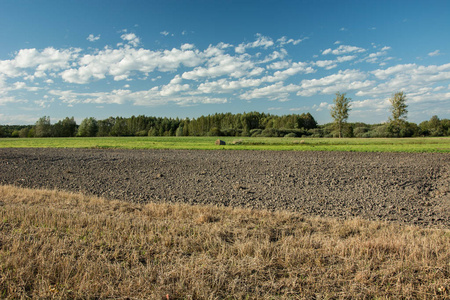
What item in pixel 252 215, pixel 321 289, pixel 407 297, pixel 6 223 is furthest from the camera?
pixel 252 215

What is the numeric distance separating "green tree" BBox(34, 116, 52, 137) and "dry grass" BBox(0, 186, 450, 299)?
116759mm

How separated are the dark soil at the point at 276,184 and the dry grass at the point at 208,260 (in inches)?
133

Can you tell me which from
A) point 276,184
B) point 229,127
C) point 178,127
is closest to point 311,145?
point 276,184

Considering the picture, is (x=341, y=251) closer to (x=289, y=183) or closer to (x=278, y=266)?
(x=278, y=266)

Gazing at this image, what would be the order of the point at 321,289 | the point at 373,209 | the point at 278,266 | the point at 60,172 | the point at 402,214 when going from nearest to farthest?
1. the point at 321,289
2. the point at 278,266
3. the point at 402,214
4. the point at 373,209
5. the point at 60,172

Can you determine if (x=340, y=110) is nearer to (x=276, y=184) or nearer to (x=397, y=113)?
(x=397, y=113)

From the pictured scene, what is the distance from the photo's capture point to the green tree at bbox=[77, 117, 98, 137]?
352ft

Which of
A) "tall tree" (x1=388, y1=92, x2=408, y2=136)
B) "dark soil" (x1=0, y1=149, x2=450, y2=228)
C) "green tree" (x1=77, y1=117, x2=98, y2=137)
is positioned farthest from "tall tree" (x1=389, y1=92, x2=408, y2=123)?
"green tree" (x1=77, y1=117, x2=98, y2=137)

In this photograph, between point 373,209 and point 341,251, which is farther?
point 373,209

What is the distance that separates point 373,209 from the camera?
972cm

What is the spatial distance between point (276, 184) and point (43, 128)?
116 meters

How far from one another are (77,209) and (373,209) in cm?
1026

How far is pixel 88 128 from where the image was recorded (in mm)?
108250

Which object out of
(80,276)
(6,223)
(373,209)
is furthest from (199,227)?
(373,209)
